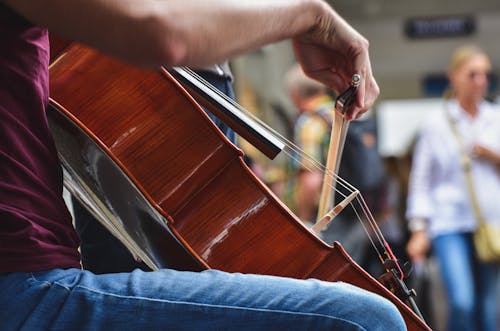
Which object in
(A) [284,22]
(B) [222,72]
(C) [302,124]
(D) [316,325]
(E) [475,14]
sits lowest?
(E) [475,14]

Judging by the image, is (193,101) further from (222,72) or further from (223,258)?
(222,72)

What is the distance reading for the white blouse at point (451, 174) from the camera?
4844 millimetres

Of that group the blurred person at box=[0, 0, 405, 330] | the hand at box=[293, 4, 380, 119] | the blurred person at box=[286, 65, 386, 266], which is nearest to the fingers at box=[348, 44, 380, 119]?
the hand at box=[293, 4, 380, 119]

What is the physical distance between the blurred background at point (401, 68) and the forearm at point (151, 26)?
475 centimetres

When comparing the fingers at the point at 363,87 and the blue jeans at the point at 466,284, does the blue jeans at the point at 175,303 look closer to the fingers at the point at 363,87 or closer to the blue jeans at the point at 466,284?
the fingers at the point at 363,87

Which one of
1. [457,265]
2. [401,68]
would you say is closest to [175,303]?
[457,265]

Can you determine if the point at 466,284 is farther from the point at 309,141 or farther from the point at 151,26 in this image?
the point at 151,26

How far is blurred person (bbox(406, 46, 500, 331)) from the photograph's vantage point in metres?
4.75

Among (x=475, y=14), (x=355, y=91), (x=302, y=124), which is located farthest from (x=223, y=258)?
(x=475, y=14)

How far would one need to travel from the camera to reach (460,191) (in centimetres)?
490

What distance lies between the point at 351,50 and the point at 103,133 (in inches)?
19.5

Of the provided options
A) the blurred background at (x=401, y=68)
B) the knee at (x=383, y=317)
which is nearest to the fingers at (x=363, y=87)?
the knee at (x=383, y=317)

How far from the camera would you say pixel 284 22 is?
1417 millimetres

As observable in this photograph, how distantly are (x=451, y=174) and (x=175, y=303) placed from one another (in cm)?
370
